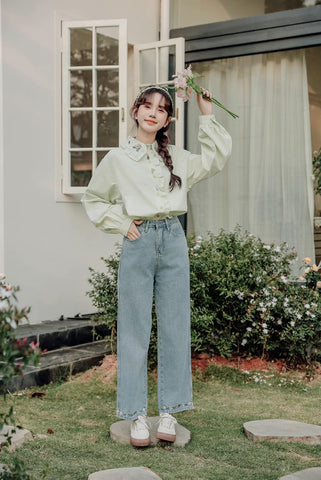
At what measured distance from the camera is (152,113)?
9.41 ft

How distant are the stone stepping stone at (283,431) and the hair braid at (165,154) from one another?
1252 mm

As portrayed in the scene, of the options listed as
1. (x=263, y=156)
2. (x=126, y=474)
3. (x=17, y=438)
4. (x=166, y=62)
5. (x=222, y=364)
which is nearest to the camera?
(x=126, y=474)

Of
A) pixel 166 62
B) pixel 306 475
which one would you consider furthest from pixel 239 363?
pixel 166 62

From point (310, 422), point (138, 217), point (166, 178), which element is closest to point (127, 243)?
point (138, 217)

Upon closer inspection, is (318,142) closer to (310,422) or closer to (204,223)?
(204,223)

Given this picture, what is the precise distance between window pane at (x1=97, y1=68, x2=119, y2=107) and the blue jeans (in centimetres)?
266

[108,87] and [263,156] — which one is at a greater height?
[108,87]

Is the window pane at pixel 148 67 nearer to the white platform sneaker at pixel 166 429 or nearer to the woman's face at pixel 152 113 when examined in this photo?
the woman's face at pixel 152 113

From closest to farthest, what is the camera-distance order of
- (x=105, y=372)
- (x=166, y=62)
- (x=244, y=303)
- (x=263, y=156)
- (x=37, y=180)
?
(x=105, y=372)
(x=244, y=303)
(x=37, y=180)
(x=263, y=156)
(x=166, y=62)

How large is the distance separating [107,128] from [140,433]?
3105mm

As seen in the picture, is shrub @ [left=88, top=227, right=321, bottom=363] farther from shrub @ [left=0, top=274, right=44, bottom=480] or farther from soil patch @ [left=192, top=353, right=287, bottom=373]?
shrub @ [left=0, top=274, right=44, bottom=480]

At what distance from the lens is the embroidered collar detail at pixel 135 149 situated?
2875 mm

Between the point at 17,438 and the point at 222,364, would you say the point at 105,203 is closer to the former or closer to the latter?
the point at 17,438

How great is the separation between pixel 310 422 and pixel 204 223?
8.85ft
